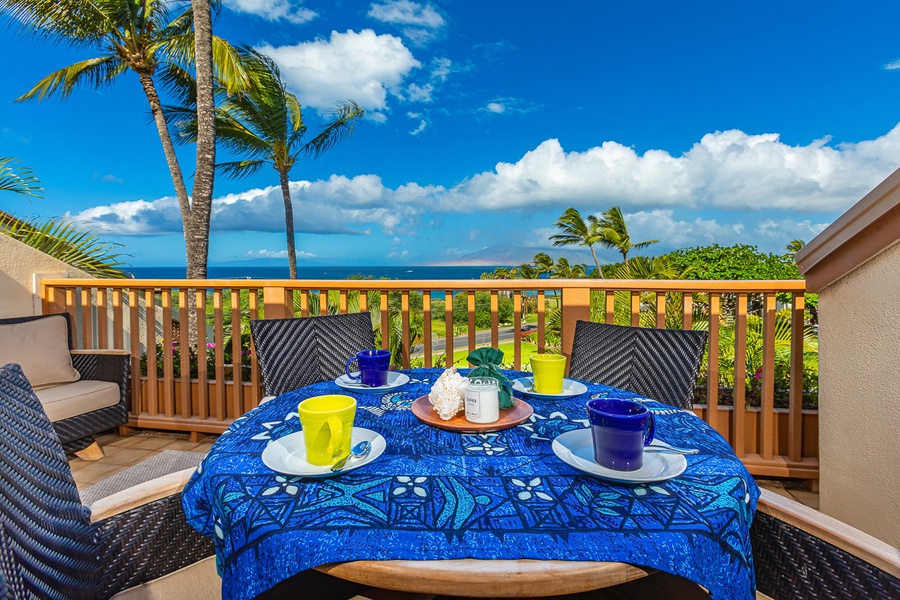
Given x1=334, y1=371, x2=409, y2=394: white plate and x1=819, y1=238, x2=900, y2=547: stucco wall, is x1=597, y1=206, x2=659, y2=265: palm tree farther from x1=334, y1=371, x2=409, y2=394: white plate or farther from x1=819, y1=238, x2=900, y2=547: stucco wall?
x1=334, y1=371, x2=409, y2=394: white plate

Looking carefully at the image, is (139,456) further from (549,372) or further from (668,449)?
(668,449)

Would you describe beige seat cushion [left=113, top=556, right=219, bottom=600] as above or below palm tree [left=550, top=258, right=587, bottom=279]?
below

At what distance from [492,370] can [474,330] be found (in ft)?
5.23

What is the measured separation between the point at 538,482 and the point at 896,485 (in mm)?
1736

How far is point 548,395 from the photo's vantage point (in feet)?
4.13

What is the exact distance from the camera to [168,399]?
3.29m

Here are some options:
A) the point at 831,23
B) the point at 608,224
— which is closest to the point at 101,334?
the point at 608,224

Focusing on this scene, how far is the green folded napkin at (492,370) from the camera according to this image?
43.4 inches

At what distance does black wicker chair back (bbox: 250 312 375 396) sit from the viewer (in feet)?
6.06

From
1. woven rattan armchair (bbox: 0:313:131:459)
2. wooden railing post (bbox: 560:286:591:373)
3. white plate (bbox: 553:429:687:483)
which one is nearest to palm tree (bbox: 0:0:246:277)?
woven rattan armchair (bbox: 0:313:131:459)

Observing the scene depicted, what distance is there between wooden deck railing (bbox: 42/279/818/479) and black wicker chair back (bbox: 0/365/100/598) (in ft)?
5.96

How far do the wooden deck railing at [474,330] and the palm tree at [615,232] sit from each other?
20.1m

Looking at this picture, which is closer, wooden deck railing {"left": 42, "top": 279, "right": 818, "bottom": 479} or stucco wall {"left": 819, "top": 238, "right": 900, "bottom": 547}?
stucco wall {"left": 819, "top": 238, "right": 900, "bottom": 547}

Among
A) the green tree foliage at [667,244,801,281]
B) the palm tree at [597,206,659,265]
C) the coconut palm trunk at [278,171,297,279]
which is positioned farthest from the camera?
the palm tree at [597,206,659,265]
